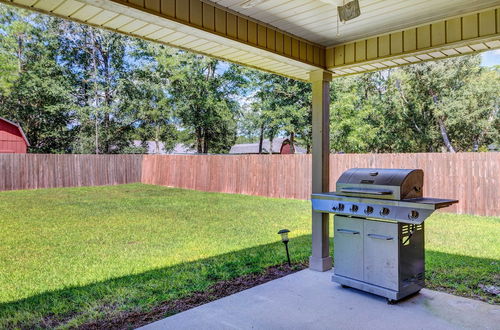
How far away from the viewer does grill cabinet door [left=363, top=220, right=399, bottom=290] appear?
104 inches

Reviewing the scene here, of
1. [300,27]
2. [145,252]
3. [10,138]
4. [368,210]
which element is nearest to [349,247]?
[368,210]

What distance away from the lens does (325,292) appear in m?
2.96

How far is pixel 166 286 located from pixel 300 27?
8.89 ft

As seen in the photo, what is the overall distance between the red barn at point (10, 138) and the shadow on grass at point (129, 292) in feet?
38.1

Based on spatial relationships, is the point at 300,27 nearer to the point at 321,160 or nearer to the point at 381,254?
the point at 321,160

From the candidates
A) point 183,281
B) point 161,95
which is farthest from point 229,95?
point 183,281

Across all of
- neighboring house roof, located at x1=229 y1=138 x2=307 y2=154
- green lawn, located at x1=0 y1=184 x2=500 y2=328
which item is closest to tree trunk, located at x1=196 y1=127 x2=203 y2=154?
neighboring house roof, located at x1=229 y1=138 x2=307 y2=154

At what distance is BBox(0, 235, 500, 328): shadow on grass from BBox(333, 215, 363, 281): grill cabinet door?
2.90ft

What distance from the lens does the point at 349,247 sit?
2949 millimetres

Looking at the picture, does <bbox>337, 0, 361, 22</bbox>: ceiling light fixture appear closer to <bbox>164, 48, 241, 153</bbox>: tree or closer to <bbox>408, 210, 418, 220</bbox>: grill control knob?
<bbox>408, 210, 418, 220</bbox>: grill control knob

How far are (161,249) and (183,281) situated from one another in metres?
1.51

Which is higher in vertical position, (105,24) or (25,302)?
(105,24)

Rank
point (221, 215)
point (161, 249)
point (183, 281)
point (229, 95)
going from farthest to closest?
point (229, 95) → point (221, 215) → point (161, 249) → point (183, 281)

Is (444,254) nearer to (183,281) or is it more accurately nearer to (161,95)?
(183,281)
